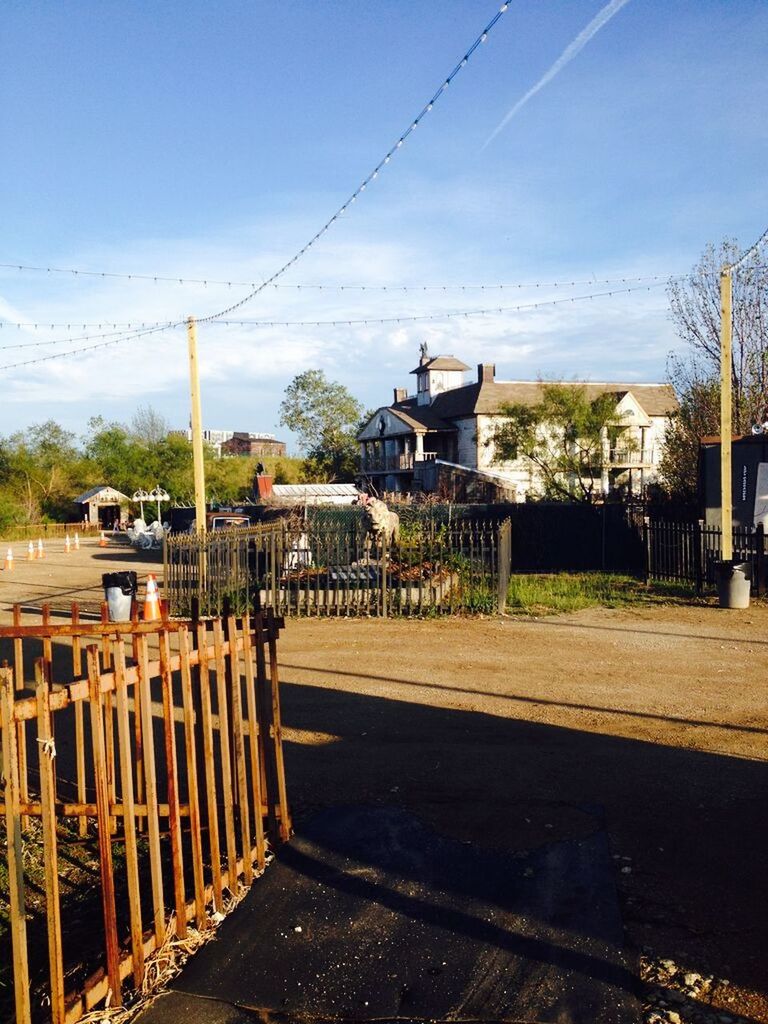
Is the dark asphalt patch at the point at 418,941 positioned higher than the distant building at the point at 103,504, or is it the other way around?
the distant building at the point at 103,504

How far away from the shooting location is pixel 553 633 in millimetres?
12875

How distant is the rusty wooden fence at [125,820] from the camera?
3.16 m

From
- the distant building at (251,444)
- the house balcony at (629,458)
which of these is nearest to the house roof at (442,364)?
the house balcony at (629,458)

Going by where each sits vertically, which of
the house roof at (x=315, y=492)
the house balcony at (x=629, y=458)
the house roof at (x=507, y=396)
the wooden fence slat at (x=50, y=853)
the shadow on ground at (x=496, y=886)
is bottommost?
the shadow on ground at (x=496, y=886)

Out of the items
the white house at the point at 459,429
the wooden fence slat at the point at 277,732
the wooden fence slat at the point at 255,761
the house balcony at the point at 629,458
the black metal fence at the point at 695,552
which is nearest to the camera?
the wooden fence slat at the point at 255,761

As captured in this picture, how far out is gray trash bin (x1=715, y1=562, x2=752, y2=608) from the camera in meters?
15.1

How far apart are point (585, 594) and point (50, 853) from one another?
1492 centimetres

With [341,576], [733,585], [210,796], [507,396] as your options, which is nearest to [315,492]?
[507,396]

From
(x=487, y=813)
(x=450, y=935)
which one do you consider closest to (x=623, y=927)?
(x=450, y=935)

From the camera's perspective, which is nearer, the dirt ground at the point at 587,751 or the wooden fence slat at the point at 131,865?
the wooden fence slat at the point at 131,865

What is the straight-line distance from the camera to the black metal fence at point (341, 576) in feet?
48.5

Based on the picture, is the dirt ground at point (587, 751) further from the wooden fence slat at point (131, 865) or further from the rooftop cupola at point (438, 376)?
the rooftop cupola at point (438, 376)

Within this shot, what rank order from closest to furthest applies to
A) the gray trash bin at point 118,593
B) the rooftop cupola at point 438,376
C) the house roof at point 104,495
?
the gray trash bin at point 118,593
the house roof at point 104,495
the rooftop cupola at point 438,376

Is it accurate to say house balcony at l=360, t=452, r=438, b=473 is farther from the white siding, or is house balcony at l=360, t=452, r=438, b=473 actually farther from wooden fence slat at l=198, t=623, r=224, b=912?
wooden fence slat at l=198, t=623, r=224, b=912
